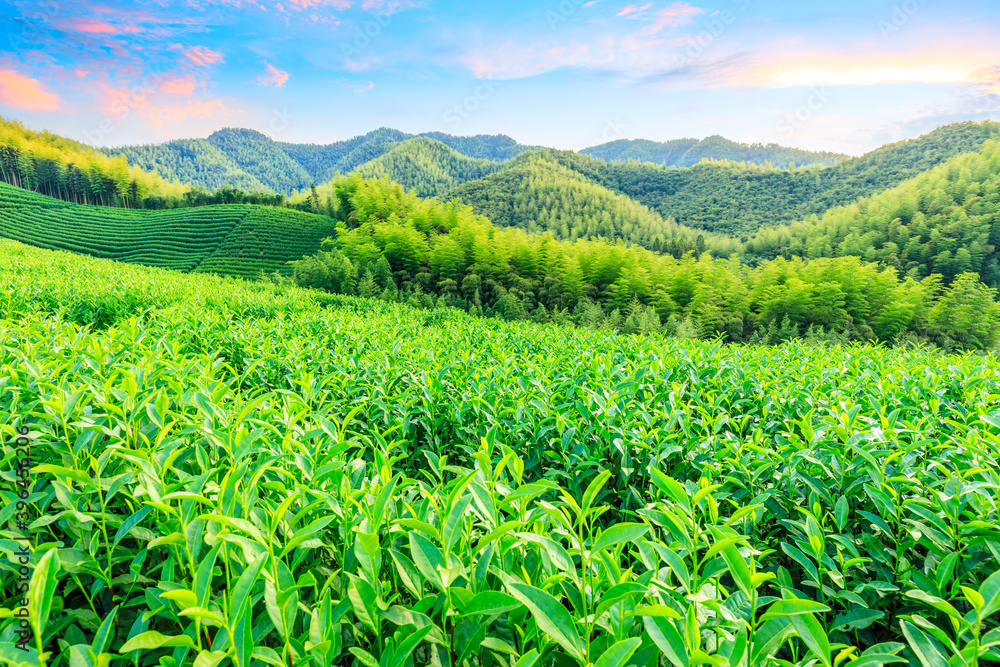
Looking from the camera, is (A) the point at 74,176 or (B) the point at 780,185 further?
(B) the point at 780,185

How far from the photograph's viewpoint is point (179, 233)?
42531 millimetres

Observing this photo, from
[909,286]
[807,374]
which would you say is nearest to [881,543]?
[807,374]

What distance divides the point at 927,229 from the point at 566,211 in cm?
4320

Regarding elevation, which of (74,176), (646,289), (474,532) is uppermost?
(74,176)

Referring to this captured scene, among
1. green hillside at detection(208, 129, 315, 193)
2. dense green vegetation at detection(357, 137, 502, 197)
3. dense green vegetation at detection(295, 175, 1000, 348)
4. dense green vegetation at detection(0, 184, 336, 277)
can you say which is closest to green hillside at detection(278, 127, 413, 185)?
green hillside at detection(208, 129, 315, 193)

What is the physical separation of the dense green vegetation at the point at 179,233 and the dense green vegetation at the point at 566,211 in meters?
22.5

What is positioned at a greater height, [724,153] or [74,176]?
[724,153]

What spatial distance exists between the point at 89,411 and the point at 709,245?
61206 millimetres

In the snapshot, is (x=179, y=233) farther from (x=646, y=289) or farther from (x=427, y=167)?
(x=427, y=167)

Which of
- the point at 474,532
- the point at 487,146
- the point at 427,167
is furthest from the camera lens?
the point at 487,146

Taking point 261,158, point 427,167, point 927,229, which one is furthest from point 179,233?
point 261,158

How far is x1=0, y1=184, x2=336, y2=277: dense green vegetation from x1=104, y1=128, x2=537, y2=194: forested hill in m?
97.8

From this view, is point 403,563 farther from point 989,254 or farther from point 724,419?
point 989,254

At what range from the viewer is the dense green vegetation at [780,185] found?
63.7 metres
